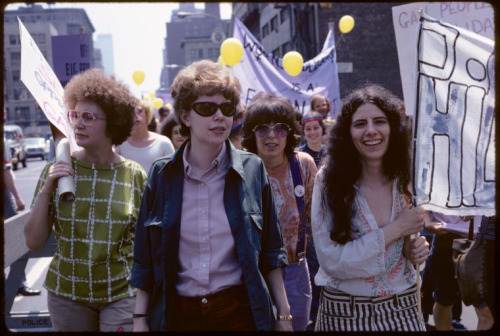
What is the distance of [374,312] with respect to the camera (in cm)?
277

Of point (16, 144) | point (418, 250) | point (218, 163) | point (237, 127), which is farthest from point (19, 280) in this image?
point (16, 144)

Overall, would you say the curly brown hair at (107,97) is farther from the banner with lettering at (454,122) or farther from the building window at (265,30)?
the building window at (265,30)

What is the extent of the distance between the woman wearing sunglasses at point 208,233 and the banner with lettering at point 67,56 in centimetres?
212

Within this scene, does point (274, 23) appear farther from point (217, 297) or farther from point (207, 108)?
point (217, 297)

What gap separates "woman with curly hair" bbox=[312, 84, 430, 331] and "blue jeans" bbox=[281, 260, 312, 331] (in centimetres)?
67

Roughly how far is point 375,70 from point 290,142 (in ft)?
84.0

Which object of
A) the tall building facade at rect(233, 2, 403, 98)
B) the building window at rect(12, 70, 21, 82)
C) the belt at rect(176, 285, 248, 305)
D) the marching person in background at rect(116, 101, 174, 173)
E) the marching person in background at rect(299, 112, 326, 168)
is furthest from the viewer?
the building window at rect(12, 70, 21, 82)

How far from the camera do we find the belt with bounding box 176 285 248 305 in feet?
7.94

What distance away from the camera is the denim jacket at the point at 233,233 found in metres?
2.43

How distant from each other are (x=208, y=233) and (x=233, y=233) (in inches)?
4.0

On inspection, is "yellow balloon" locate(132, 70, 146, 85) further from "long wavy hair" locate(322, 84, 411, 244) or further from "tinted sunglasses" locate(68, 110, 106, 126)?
"long wavy hair" locate(322, 84, 411, 244)

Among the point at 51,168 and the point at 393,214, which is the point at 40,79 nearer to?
the point at 51,168

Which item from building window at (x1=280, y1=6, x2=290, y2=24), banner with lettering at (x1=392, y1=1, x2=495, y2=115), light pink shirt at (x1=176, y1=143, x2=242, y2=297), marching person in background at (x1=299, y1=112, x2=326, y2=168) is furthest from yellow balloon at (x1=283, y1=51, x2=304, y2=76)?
building window at (x1=280, y1=6, x2=290, y2=24)

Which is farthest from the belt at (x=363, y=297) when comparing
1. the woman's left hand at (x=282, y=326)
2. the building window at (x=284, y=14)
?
the building window at (x=284, y=14)
